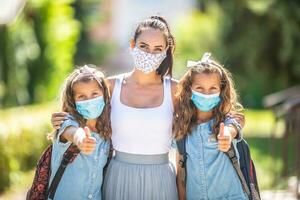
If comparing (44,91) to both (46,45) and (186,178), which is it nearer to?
(46,45)

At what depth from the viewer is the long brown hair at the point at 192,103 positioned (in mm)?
4395

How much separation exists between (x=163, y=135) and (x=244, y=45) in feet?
32.8

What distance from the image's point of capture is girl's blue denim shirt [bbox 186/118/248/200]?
4332 mm

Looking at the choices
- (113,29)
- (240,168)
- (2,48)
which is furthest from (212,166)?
(113,29)

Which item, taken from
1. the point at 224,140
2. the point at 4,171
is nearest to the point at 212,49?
the point at 4,171

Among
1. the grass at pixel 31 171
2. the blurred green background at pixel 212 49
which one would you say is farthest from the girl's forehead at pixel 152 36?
the blurred green background at pixel 212 49

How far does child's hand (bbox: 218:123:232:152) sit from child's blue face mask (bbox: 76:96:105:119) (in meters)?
0.72

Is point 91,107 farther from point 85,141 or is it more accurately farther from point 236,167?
point 236,167

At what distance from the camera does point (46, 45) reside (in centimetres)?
1541

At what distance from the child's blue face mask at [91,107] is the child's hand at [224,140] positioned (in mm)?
718

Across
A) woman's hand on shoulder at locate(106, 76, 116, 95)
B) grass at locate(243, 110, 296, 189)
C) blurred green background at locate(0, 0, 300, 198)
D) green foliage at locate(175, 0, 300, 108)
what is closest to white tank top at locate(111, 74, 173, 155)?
woman's hand on shoulder at locate(106, 76, 116, 95)

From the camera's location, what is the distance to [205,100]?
4.38m

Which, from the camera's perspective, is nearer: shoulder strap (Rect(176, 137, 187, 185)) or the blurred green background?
→ shoulder strap (Rect(176, 137, 187, 185))

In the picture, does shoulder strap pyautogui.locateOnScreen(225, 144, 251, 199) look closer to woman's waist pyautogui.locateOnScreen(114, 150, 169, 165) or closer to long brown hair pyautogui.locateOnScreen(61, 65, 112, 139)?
woman's waist pyautogui.locateOnScreen(114, 150, 169, 165)
